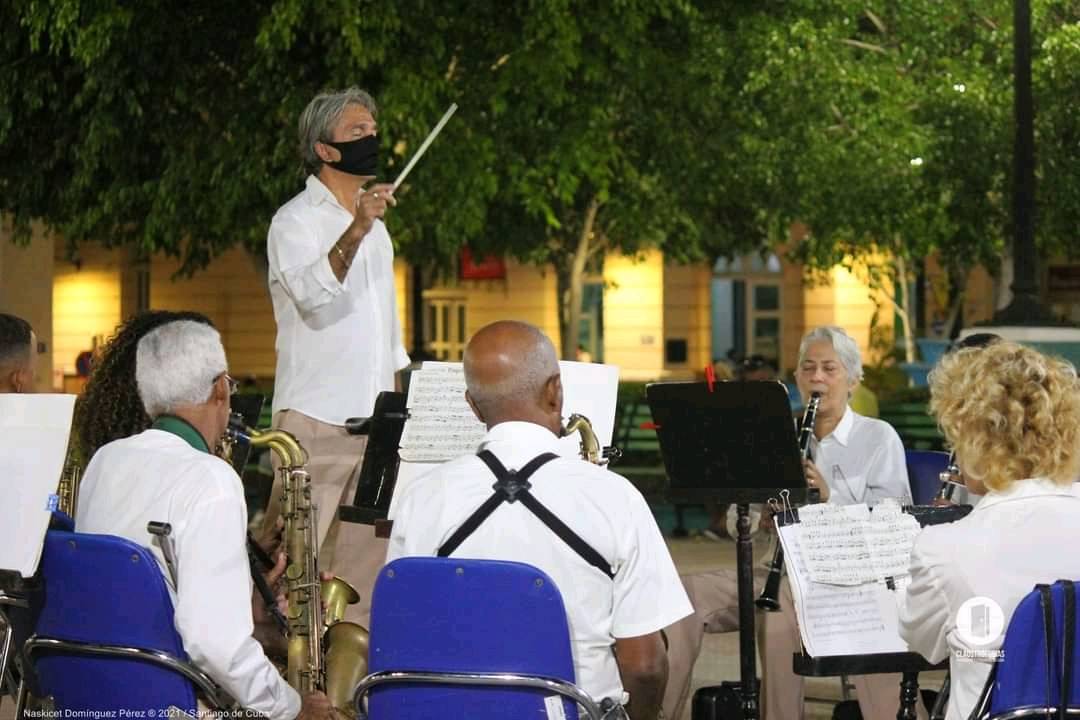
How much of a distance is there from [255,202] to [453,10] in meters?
2.33

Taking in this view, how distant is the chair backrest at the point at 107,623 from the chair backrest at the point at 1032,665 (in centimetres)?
162

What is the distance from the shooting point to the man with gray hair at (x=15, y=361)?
516cm

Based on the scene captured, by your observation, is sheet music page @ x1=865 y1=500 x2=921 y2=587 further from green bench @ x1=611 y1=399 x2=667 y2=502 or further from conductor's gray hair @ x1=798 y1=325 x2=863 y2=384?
green bench @ x1=611 y1=399 x2=667 y2=502

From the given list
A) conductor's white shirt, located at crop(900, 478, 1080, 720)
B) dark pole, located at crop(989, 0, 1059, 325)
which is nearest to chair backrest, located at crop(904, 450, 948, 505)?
conductor's white shirt, located at crop(900, 478, 1080, 720)

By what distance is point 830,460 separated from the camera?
237 inches

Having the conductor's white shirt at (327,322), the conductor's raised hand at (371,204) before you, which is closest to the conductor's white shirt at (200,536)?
the conductor's raised hand at (371,204)

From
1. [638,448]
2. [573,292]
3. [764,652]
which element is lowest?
[638,448]

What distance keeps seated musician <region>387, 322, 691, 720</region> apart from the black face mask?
73.9 inches

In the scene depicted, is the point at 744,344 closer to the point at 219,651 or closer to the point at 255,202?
the point at 255,202

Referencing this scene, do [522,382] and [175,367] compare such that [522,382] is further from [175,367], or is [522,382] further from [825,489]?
[825,489]

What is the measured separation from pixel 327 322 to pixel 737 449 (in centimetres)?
132

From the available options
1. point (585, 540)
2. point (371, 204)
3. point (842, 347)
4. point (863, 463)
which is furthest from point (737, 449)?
point (585, 540)

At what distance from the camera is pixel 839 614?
454cm

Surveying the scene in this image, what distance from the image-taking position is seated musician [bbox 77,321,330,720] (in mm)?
3484
